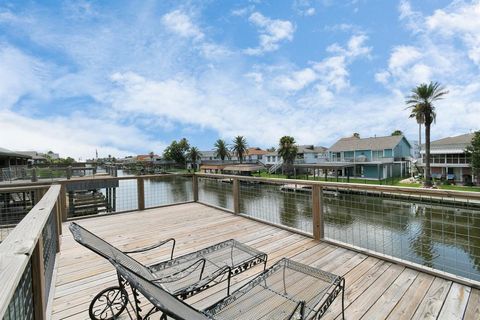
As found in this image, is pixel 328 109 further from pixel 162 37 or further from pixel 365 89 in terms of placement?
pixel 162 37

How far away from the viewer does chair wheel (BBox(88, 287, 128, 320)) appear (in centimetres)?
205

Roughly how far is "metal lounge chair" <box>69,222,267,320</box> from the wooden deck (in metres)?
0.30

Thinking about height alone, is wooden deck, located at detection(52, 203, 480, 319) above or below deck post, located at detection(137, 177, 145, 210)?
below

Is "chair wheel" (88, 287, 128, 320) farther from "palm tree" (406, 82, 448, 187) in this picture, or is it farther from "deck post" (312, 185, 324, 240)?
"palm tree" (406, 82, 448, 187)

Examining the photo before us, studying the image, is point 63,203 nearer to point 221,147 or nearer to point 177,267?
point 177,267

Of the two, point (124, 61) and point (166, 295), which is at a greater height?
point (124, 61)

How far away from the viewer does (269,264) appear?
3.11 m

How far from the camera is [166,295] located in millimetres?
1394

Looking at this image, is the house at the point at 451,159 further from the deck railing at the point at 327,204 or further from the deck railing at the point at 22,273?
the deck railing at the point at 22,273

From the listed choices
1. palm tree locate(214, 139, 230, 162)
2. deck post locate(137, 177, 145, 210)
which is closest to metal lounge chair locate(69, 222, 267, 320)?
deck post locate(137, 177, 145, 210)

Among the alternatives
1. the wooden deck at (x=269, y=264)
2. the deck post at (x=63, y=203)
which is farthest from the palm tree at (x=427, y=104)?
the deck post at (x=63, y=203)

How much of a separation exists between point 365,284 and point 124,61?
1139 centimetres

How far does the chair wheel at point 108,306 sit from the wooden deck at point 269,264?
0.39 ft

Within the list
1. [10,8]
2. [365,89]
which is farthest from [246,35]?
[365,89]
